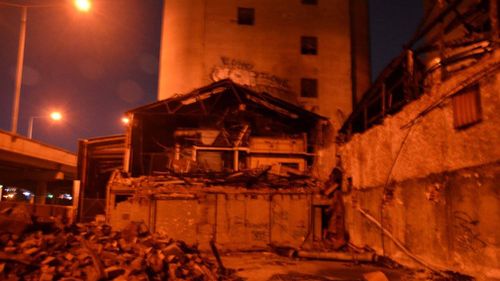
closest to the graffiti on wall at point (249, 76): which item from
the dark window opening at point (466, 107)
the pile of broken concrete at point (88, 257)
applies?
the pile of broken concrete at point (88, 257)

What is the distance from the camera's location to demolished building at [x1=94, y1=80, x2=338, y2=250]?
59.9 feet

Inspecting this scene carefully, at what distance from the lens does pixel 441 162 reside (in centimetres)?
1092

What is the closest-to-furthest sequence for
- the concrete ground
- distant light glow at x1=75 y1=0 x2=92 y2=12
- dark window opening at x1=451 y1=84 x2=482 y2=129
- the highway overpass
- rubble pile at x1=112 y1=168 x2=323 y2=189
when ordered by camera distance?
dark window opening at x1=451 y1=84 x2=482 y2=129
the concrete ground
distant light glow at x1=75 y1=0 x2=92 y2=12
rubble pile at x1=112 y1=168 x2=323 y2=189
the highway overpass

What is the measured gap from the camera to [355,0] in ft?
118

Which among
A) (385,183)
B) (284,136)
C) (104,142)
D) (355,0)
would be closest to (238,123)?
(284,136)

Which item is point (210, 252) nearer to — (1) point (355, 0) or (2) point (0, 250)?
(2) point (0, 250)

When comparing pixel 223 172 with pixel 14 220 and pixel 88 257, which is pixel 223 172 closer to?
pixel 88 257

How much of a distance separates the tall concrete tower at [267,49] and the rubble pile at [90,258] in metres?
19.3

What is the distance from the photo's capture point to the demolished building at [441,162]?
9.18 m

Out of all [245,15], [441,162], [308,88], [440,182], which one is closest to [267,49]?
[245,15]

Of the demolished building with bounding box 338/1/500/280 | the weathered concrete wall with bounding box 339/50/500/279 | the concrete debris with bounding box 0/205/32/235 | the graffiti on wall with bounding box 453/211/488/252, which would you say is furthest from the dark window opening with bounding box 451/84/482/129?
the concrete debris with bounding box 0/205/32/235

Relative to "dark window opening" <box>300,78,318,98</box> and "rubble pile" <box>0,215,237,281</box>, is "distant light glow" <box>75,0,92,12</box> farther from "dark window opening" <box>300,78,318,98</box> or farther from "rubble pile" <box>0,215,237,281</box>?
"dark window opening" <box>300,78,318,98</box>

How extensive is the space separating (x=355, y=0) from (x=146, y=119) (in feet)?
71.6

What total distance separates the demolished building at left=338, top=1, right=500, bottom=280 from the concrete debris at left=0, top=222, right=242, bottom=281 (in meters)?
5.63
